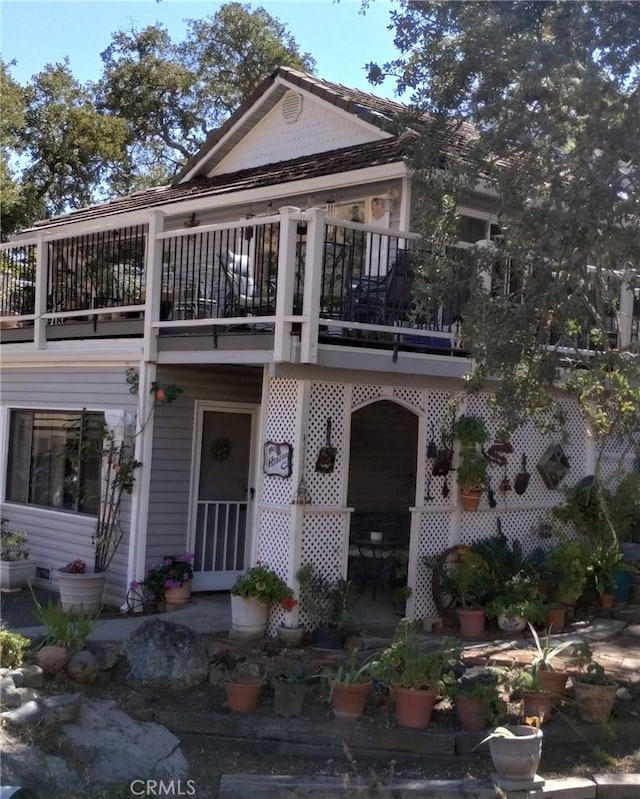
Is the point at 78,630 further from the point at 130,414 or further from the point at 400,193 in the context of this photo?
the point at 400,193

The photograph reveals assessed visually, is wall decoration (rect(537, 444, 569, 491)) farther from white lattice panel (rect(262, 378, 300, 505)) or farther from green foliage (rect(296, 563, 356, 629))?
white lattice panel (rect(262, 378, 300, 505))

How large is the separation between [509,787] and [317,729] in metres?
1.43

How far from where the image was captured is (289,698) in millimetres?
6699

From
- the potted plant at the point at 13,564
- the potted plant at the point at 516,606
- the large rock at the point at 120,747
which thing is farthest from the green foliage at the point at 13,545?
the potted plant at the point at 516,606

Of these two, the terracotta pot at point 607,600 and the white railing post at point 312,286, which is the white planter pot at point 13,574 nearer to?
the white railing post at point 312,286

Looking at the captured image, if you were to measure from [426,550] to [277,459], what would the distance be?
1932mm

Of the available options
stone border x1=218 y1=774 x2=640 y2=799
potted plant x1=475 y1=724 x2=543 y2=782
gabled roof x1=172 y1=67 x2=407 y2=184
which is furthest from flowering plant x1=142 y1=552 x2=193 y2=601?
gabled roof x1=172 y1=67 x2=407 y2=184

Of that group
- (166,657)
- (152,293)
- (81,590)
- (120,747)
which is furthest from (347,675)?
(152,293)

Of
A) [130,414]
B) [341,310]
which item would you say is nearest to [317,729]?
[341,310]

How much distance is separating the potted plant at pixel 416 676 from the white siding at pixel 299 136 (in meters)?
7.08

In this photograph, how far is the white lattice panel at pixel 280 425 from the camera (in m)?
8.69

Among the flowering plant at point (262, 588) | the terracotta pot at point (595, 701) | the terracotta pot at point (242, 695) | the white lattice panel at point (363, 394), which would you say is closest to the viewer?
the terracotta pot at point (595, 701)

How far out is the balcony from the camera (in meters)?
8.31

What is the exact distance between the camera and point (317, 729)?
651 cm
